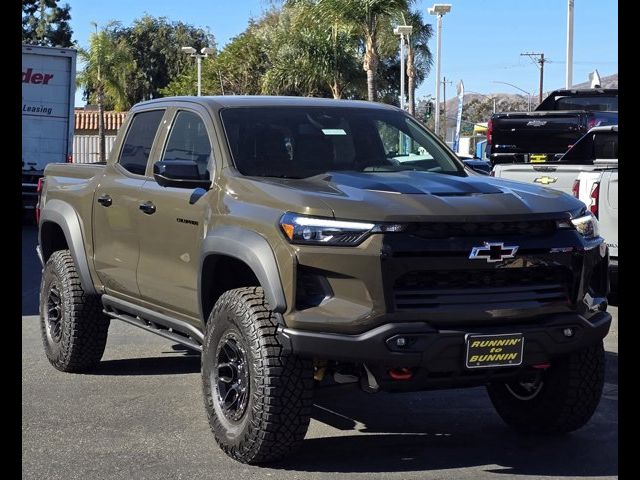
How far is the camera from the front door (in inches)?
231

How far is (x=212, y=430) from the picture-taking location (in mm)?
5539

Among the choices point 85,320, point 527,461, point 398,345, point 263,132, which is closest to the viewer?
point 398,345

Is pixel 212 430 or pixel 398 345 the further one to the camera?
pixel 212 430

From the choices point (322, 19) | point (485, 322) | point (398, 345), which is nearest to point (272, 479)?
point (398, 345)

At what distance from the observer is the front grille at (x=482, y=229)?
492 centimetres

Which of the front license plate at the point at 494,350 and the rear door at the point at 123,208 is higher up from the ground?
the rear door at the point at 123,208

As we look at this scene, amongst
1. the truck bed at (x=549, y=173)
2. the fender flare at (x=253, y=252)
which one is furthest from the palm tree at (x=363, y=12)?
the fender flare at (x=253, y=252)

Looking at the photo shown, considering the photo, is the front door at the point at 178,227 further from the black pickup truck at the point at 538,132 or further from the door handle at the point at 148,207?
the black pickup truck at the point at 538,132

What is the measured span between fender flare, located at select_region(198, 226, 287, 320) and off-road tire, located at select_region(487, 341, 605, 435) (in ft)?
5.46

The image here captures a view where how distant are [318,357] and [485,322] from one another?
0.80m

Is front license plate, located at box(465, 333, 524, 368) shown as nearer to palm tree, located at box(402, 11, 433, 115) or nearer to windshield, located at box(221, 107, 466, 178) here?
windshield, located at box(221, 107, 466, 178)

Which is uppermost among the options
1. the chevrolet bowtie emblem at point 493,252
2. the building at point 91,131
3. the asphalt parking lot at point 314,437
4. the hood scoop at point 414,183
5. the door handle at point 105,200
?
the building at point 91,131

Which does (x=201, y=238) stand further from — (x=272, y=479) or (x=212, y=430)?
(x=272, y=479)
